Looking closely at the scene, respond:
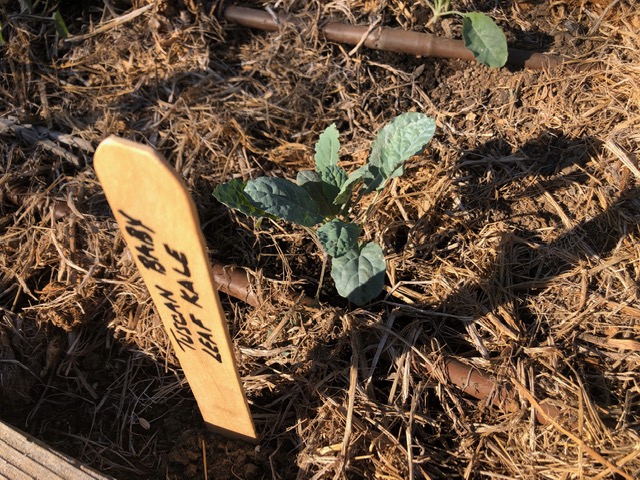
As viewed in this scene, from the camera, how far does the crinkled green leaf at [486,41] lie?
1.96 meters

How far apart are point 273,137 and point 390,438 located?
1084 mm

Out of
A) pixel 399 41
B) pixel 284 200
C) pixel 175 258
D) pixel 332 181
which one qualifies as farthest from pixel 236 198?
pixel 399 41

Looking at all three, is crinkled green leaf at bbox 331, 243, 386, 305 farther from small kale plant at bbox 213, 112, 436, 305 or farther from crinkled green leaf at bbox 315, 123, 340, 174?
crinkled green leaf at bbox 315, 123, 340, 174

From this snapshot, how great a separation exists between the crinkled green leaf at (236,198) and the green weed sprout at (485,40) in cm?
99

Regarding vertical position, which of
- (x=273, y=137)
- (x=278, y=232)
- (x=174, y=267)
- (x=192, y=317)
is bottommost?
(x=278, y=232)

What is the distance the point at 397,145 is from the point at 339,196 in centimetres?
21

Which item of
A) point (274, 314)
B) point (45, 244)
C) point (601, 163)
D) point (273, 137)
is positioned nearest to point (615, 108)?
point (601, 163)

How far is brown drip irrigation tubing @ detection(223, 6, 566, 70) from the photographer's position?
6.64ft

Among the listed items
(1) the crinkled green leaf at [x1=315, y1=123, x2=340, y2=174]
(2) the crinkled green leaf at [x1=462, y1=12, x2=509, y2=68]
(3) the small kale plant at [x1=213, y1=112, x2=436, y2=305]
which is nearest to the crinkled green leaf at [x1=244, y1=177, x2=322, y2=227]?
(3) the small kale plant at [x1=213, y1=112, x2=436, y2=305]

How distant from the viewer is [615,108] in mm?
1868

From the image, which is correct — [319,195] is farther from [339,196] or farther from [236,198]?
[236,198]

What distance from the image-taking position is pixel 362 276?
56.2 inches

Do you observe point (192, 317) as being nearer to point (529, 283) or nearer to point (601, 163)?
point (529, 283)

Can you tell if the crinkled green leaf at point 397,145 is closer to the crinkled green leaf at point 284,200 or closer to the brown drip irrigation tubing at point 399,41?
the crinkled green leaf at point 284,200
